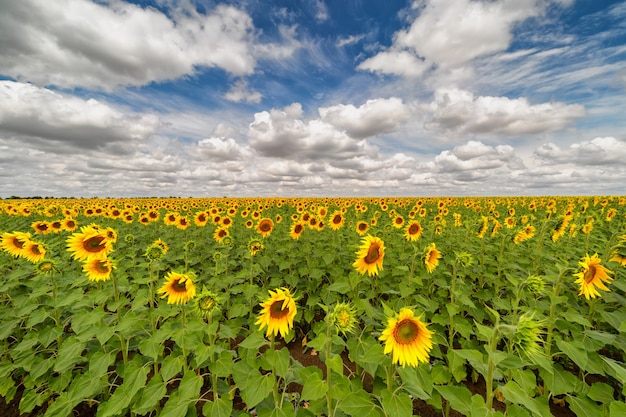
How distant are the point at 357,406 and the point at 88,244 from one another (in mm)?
4347

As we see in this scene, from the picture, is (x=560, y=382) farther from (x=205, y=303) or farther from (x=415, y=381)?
(x=205, y=303)

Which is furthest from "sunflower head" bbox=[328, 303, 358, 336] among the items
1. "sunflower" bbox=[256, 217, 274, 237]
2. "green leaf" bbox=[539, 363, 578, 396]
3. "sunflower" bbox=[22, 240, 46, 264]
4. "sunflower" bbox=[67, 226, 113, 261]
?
"sunflower" bbox=[256, 217, 274, 237]

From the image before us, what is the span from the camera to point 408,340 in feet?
8.52

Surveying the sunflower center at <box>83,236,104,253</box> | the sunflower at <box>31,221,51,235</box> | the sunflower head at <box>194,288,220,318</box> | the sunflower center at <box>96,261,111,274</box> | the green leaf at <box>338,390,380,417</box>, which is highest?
the sunflower center at <box>83,236,104,253</box>

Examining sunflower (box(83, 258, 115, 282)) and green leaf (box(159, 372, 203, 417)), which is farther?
sunflower (box(83, 258, 115, 282))

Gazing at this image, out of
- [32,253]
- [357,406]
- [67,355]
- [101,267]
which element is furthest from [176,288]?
[32,253]

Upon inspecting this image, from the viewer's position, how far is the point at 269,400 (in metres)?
3.39

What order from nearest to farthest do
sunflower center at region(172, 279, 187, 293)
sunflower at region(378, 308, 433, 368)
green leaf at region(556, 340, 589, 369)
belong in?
sunflower at region(378, 308, 433, 368) → green leaf at region(556, 340, 589, 369) → sunflower center at region(172, 279, 187, 293)

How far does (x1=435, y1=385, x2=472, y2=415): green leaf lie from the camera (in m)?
2.48

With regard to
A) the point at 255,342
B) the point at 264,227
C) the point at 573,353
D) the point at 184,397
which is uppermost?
the point at 264,227

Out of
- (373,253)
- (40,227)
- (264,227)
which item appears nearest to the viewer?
(373,253)

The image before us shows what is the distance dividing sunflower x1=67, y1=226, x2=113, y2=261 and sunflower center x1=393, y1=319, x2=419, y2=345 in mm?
4128

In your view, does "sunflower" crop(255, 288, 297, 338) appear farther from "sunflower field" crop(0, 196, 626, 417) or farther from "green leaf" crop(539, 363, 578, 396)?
"green leaf" crop(539, 363, 578, 396)

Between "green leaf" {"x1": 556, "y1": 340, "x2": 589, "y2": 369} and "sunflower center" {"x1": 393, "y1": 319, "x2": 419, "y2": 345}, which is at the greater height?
"sunflower center" {"x1": 393, "y1": 319, "x2": 419, "y2": 345}
